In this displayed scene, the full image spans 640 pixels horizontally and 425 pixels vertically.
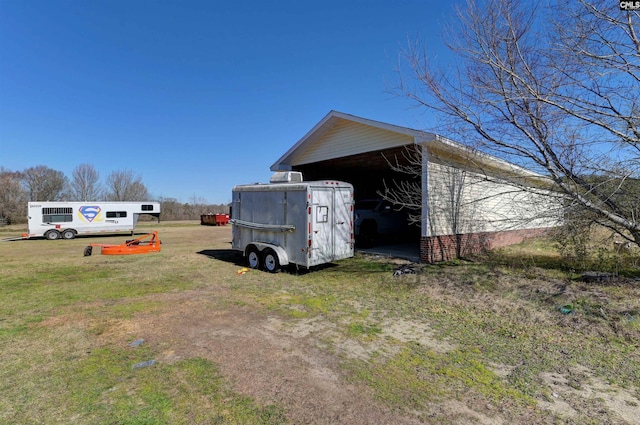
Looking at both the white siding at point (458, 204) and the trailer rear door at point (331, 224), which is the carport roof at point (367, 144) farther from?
the trailer rear door at point (331, 224)

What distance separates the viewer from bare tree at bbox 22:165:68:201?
4662cm

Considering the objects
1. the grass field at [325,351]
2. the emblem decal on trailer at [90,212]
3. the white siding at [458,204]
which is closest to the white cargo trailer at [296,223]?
the grass field at [325,351]

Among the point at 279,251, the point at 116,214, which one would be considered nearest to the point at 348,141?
the point at 279,251

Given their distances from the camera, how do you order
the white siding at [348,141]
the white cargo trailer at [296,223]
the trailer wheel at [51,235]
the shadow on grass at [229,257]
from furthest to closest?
1. the trailer wheel at [51,235]
2. the shadow on grass at [229,257]
3. the white siding at [348,141]
4. the white cargo trailer at [296,223]

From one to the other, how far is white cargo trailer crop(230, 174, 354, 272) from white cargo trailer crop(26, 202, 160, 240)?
660 inches

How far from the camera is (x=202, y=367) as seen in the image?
356cm

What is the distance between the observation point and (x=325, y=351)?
404 cm

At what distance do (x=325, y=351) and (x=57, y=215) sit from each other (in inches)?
926

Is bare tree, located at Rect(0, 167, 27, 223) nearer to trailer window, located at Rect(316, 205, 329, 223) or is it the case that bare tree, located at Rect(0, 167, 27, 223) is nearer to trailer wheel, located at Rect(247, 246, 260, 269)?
trailer wheel, located at Rect(247, 246, 260, 269)

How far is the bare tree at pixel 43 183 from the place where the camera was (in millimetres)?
46625

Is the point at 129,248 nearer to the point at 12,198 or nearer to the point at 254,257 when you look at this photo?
the point at 254,257

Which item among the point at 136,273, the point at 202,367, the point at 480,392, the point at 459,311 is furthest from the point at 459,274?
the point at 136,273

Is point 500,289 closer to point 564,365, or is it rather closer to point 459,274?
point 459,274

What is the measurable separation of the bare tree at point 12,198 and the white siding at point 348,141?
4415cm
